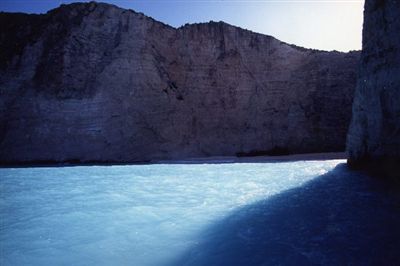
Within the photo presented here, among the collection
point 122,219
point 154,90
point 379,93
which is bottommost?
point 122,219

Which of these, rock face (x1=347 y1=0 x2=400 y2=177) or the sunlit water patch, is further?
rock face (x1=347 y1=0 x2=400 y2=177)

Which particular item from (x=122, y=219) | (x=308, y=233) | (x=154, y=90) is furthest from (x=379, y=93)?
(x=154, y=90)

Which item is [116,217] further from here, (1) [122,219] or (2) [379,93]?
(2) [379,93]

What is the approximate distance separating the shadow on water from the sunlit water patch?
1.28 ft

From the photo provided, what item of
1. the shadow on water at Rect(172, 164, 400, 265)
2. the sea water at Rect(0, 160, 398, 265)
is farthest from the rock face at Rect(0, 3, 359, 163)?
the shadow on water at Rect(172, 164, 400, 265)

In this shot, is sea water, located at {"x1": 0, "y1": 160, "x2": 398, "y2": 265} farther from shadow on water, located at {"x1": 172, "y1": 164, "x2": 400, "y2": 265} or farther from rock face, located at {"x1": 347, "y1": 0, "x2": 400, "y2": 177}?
rock face, located at {"x1": 347, "y1": 0, "x2": 400, "y2": 177}

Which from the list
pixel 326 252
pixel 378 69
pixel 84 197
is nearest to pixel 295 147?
pixel 378 69

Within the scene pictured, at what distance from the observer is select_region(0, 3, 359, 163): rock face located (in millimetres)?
19859

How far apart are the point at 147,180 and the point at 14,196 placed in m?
3.92

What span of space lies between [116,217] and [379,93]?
833cm

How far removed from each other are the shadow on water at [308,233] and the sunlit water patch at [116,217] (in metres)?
0.39

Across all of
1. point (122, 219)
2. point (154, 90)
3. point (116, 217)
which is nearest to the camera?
point (122, 219)

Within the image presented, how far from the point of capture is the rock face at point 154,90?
65.2ft

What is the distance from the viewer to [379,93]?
9.08m
